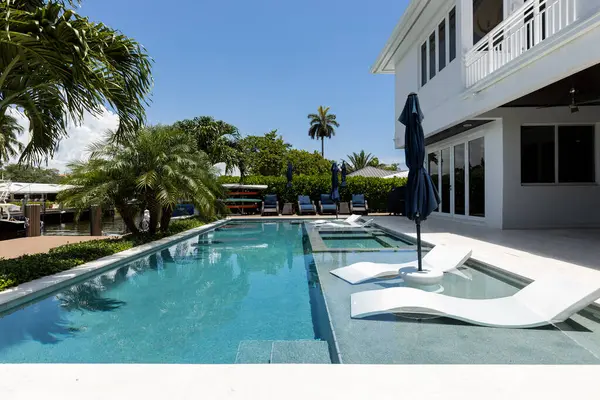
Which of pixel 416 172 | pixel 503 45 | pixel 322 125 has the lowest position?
pixel 416 172

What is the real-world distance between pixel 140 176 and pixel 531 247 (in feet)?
30.3

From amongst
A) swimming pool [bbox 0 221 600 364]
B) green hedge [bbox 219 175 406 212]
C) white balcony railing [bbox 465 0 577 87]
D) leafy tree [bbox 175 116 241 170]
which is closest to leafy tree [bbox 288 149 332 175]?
leafy tree [bbox 175 116 241 170]

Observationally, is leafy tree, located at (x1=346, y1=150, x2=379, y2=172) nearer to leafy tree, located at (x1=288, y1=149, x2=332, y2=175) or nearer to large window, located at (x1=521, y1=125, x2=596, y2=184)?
leafy tree, located at (x1=288, y1=149, x2=332, y2=175)

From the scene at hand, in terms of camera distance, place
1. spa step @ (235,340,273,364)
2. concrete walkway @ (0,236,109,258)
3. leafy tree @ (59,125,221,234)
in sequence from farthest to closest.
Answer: leafy tree @ (59,125,221,234), concrete walkway @ (0,236,109,258), spa step @ (235,340,273,364)

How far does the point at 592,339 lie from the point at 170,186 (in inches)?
356

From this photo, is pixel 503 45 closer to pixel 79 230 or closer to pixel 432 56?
pixel 432 56

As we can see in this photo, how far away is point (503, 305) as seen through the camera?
3.97 m

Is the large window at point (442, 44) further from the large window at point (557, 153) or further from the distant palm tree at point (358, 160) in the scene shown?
the distant palm tree at point (358, 160)

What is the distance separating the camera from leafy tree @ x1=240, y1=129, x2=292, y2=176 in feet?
155

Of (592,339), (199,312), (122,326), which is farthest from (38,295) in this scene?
(592,339)

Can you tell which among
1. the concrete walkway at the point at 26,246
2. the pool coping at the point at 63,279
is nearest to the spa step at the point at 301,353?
the pool coping at the point at 63,279

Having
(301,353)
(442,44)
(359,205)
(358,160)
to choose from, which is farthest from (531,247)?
(358,160)

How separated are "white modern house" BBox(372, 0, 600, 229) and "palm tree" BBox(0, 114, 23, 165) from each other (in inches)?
398
